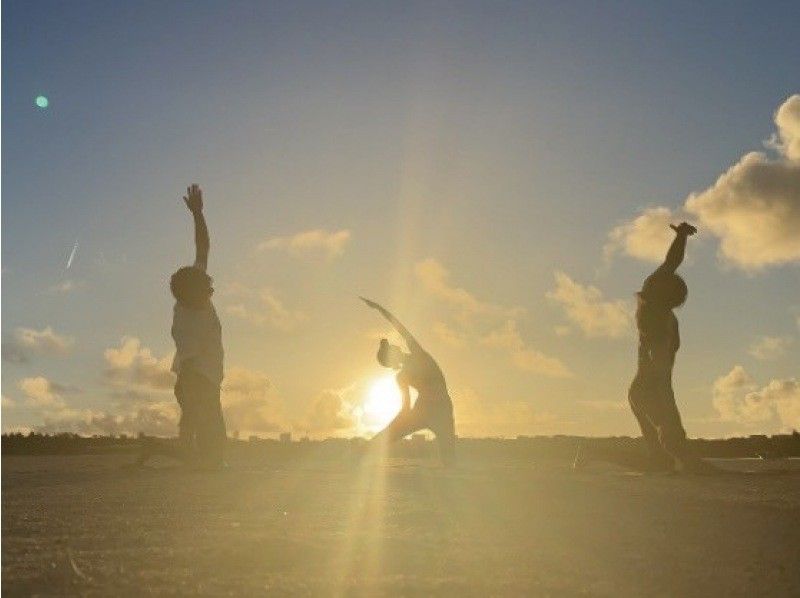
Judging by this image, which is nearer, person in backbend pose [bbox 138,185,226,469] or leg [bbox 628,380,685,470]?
person in backbend pose [bbox 138,185,226,469]

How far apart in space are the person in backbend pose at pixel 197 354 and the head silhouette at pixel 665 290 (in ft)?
17.1

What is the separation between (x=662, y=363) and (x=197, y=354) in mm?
5659

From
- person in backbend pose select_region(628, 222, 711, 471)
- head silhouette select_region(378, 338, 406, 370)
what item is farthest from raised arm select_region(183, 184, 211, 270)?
person in backbend pose select_region(628, 222, 711, 471)

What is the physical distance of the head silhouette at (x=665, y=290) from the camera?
11539 millimetres

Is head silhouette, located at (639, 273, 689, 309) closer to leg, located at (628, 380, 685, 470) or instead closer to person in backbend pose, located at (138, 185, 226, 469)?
leg, located at (628, 380, 685, 470)

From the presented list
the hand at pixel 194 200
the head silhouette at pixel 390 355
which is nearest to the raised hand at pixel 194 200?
the hand at pixel 194 200

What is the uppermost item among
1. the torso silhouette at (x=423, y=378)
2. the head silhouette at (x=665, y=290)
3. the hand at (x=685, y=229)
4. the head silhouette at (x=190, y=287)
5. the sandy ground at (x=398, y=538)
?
the hand at (x=685, y=229)

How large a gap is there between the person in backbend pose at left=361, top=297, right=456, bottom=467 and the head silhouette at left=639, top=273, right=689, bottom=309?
3.43 m

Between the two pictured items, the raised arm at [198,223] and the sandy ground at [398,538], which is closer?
the sandy ground at [398,538]

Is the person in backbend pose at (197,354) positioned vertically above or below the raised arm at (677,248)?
below

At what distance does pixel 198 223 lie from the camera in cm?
1112

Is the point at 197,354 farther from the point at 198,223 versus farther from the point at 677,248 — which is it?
the point at 677,248

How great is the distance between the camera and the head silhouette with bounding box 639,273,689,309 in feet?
37.9

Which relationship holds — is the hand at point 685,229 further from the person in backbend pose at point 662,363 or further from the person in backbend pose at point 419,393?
the person in backbend pose at point 419,393
